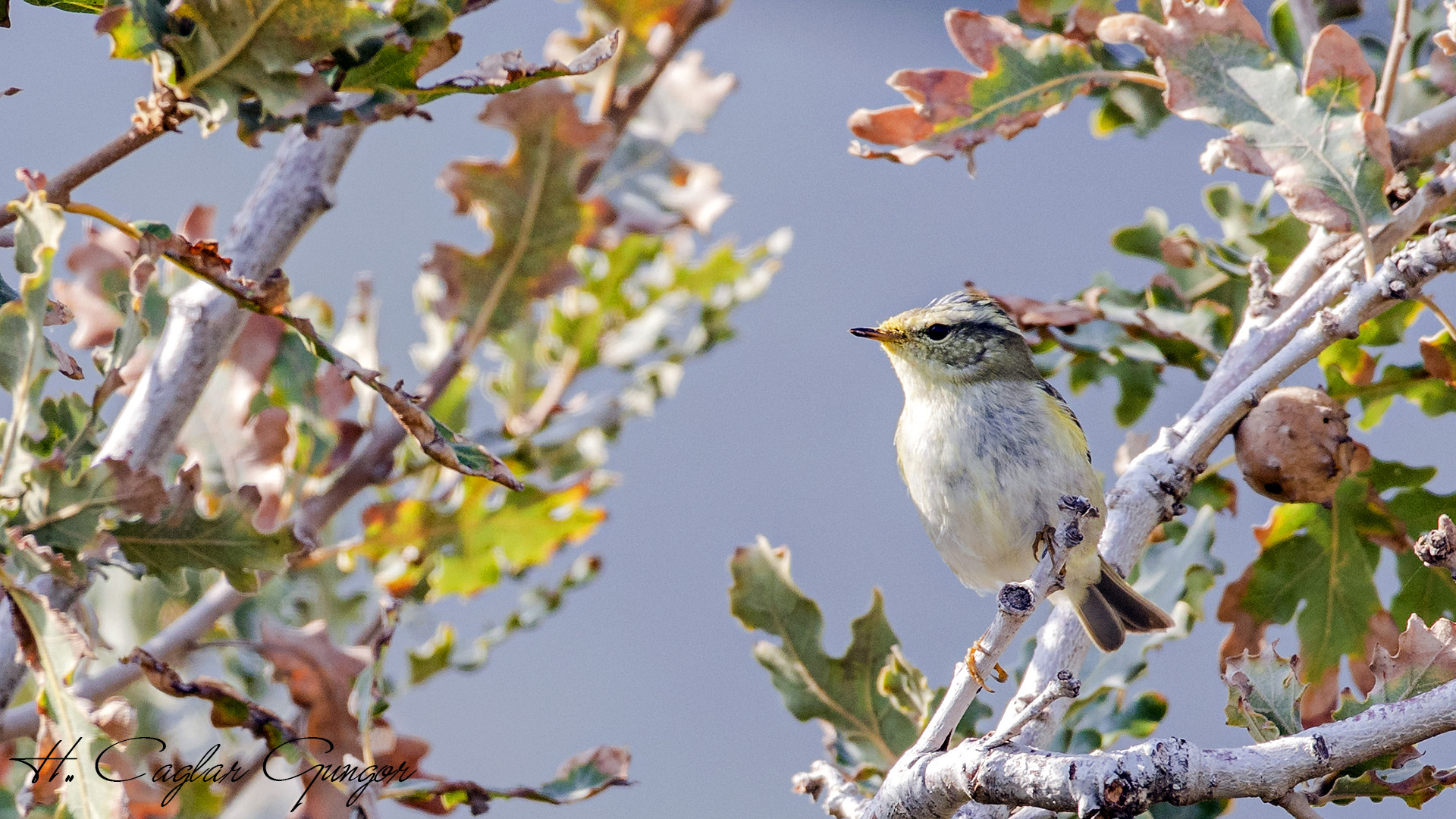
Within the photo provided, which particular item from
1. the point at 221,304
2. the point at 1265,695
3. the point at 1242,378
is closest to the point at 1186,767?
the point at 1265,695

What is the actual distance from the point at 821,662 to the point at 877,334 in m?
0.45

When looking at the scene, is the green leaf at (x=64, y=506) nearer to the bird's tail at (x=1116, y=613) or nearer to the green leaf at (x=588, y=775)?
the green leaf at (x=588, y=775)

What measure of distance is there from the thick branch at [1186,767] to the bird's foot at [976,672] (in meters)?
0.07

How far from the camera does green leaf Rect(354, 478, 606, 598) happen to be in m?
1.74

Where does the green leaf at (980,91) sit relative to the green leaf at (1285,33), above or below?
below

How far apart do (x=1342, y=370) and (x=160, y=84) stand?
1472 millimetres

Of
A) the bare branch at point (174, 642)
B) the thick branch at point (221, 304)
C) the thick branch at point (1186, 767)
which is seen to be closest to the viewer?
the thick branch at point (1186, 767)

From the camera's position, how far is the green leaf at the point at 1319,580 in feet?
5.06

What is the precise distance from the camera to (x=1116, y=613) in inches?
61.5

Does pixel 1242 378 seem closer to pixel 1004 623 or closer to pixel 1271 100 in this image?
pixel 1271 100

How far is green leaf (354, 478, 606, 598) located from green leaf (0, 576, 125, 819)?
71 centimetres

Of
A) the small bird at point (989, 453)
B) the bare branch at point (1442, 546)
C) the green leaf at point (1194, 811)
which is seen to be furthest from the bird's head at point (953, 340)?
the bare branch at point (1442, 546)

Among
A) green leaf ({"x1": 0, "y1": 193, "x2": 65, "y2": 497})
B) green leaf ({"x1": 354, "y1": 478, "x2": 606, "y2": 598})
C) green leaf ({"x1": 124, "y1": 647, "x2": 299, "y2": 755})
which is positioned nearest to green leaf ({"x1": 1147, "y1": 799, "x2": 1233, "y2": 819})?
green leaf ({"x1": 354, "y1": 478, "x2": 606, "y2": 598})

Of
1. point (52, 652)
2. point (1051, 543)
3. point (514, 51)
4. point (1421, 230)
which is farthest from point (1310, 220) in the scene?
point (52, 652)
